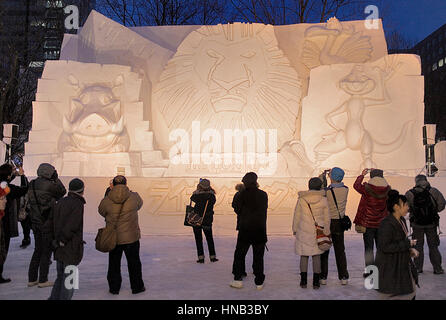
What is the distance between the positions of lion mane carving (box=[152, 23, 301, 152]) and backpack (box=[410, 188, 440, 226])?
4.72 metres

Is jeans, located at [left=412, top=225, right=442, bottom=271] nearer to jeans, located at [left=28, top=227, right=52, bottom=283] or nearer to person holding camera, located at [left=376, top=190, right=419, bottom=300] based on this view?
person holding camera, located at [left=376, top=190, right=419, bottom=300]

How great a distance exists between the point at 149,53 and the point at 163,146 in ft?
7.59

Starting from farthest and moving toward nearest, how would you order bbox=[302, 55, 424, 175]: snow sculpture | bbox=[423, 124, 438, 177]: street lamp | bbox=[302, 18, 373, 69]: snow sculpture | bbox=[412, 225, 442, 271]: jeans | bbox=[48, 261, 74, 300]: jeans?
bbox=[302, 18, 373, 69]: snow sculpture, bbox=[302, 55, 424, 175]: snow sculpture, bbox=[423, 124, 438, 177]: street lamp, bbox=[412, 225, 442, 271]: jeans, bbox=[48, 261, 74, 300]: jeans

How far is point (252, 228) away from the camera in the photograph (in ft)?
12.0

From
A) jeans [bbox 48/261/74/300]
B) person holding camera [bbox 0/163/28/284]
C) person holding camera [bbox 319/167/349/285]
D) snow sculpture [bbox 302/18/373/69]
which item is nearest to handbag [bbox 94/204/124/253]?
jeans [bbox 48/261/74/300]

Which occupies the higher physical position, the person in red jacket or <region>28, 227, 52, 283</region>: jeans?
the person in red jacket

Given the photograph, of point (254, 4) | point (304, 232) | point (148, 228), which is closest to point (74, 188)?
point (304, 232)

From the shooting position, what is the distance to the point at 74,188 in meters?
3.22

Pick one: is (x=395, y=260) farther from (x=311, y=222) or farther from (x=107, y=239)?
(x=107, y=239)

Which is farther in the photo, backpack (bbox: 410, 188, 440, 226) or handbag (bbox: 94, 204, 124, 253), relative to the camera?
backpack (bbox: 410, 188, 440, 226)

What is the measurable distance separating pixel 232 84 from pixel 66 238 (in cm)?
650

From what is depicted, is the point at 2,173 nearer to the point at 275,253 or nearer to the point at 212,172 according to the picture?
the point at 275,253

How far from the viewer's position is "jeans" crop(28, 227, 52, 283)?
11.8 feet

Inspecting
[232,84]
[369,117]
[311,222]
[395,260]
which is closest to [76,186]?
[311,222]
